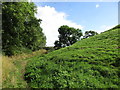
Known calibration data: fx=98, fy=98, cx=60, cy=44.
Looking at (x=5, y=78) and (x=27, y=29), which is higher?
(x=27, y=29)

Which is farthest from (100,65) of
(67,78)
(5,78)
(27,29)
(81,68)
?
(27,29)

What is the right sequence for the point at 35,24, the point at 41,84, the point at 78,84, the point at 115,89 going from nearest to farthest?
the point at 115,89 → the point at 78,84 → the point at 41,84 → the point at 35,24

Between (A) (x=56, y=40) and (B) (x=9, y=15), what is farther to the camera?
(A) (x=56, y=40)

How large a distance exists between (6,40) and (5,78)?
8.80 m

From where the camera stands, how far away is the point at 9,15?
13.3 m

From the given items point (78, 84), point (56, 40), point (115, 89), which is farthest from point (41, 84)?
point (56, 40)

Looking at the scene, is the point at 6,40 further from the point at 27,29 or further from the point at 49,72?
the point at 49,72

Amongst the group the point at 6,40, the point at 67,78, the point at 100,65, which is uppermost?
the point at 6,40

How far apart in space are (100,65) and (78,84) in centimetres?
309

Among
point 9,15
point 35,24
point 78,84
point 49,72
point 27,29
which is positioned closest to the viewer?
point 78,84

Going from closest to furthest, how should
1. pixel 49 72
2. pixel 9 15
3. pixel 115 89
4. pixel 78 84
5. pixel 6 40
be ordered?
pixel 115 89, pixel 78 84, pixel 49 72, pixel 9 15, pixel 6 40

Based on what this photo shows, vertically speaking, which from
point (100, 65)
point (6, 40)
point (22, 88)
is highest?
point (6, 40)

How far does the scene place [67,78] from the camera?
22.7 feet

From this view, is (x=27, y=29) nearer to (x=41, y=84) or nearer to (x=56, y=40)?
(x=41, y=84)
